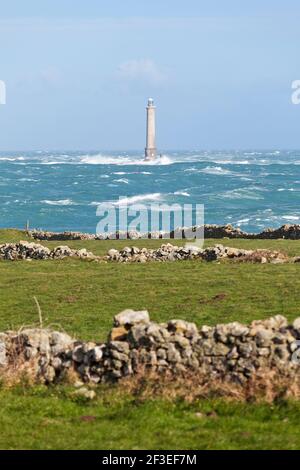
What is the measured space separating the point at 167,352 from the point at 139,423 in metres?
2.32

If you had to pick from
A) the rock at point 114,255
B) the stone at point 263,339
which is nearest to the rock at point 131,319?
the stone at point 263,339

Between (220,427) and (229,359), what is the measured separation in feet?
6.82

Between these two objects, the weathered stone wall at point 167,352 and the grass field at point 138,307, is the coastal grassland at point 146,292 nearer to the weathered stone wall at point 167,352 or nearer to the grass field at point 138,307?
the grass field at point 138,307

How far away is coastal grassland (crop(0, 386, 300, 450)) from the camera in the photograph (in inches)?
571

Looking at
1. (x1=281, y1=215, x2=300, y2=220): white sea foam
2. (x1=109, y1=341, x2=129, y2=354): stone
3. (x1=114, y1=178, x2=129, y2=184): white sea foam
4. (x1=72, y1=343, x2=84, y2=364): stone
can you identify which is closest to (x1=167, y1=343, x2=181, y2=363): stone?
(x1=109, y1=341, x2=129, y2=354): stone

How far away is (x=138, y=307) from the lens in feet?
91.1

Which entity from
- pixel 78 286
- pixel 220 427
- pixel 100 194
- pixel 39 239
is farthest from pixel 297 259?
pixel 100 194

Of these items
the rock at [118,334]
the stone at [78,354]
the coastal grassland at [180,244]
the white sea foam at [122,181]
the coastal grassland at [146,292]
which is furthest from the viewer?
the white sea foam at [122,181]

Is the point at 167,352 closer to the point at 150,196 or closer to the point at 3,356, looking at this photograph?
the point at 3,356

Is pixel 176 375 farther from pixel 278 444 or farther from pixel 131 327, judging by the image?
pixel 278 444

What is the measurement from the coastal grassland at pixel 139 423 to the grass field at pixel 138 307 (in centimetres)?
2

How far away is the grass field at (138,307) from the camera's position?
48.9 ft

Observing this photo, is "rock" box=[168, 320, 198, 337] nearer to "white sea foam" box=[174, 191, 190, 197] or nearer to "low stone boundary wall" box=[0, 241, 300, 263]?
"low stone boundary wall" box=[0, 241, 300, 263]

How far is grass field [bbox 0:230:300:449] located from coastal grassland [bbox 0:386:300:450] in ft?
0.07
